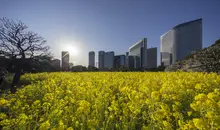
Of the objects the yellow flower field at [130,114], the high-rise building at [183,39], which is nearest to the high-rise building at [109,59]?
the high-rise building at [183,39]

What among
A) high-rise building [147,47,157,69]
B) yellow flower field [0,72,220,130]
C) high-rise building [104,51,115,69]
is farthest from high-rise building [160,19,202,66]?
yellow flower field [0,72,220,130]

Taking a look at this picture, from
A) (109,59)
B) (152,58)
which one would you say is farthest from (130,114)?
(152,58)

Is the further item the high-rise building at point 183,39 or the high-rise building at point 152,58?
the high-rise building at point 152,58

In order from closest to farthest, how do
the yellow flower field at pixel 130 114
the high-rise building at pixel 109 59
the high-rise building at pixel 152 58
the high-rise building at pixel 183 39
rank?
the yellow flower field at pixel 130 114
the high-rise building at pixel 109 59
the high-rise building at pixel 183 39
the high-rise building at pixel 152 58

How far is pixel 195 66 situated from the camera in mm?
12852

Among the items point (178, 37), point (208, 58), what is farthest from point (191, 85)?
point (178, 37)

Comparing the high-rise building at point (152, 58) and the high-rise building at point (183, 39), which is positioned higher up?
the high-rise building at point (183, 39)

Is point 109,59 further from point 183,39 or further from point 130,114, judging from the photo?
point 130,114

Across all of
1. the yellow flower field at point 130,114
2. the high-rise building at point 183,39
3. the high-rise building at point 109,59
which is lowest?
the yellow flower field at point 130,114

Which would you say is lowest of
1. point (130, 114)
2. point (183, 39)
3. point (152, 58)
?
point (130, 114)

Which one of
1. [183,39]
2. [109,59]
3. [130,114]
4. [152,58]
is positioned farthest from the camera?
[152,58]

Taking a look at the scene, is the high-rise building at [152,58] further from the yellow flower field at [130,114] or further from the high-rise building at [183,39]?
the yellow flower field at [130,114]

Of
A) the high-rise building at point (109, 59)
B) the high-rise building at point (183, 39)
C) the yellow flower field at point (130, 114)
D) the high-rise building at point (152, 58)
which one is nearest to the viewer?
the yellow flower field at point (130, 114)

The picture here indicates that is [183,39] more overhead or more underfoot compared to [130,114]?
more overhead
